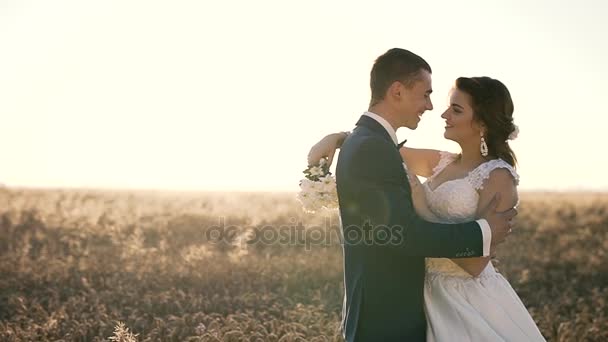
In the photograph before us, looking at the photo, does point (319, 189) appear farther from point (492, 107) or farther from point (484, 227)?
point (492, 107)

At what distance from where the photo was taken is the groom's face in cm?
507

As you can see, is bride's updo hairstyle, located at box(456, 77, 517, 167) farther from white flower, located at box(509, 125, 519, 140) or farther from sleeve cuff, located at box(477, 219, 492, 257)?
sleeve cuff, located at box(477, 219, 492, 257)

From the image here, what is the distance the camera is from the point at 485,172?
573 cm

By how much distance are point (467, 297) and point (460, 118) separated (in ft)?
4.55

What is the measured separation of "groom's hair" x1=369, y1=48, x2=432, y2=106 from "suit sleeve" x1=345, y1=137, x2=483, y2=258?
508 mm

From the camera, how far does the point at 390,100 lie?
5082 millimetres

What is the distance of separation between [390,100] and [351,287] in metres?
1.22

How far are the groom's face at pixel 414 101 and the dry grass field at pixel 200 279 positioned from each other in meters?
2.41

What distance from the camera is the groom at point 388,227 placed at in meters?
4.64

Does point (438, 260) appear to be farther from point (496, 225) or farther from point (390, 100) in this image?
point (390, 100)

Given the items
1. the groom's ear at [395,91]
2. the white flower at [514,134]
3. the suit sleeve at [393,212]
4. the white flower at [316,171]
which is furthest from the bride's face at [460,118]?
the suit sleeve at [393,212]

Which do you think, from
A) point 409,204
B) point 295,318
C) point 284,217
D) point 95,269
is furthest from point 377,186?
point 284,217

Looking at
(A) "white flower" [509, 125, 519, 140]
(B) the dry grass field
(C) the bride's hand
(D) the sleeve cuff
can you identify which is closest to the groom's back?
(D) the sleeve cuff

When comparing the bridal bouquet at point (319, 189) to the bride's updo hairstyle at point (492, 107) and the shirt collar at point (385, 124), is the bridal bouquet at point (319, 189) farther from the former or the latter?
the bride's updo hairstyle at point (492, 107)
